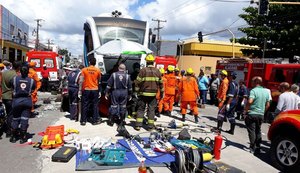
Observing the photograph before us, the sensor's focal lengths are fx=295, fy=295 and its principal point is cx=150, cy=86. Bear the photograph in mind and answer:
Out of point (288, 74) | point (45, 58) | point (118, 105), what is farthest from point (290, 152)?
point (45, 58)

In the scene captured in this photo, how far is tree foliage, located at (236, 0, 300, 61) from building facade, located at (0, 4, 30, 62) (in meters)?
22.6

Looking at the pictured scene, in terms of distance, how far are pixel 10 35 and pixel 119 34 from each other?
30.3m

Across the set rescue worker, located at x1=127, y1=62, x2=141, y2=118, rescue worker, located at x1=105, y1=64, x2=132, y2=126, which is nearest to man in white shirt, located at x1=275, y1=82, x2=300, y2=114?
rescue worker, located at x1=105, y1=64, x2=132, y2=126

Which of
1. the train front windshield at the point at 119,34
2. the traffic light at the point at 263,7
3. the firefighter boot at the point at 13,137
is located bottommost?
the firefighter boot at the point at 13,137

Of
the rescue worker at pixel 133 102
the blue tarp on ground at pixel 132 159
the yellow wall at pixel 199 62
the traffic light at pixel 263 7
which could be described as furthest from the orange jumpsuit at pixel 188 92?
the yellow wall at pixel 199 62

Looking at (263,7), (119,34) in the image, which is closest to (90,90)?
→ (119,34)

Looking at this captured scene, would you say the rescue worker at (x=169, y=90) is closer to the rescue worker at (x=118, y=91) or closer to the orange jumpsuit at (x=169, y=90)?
the orange jumpsuit at (x=169, y=90)

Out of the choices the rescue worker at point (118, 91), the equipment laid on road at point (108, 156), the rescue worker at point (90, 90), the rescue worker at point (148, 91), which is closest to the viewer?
the equipment laid on road at point (108, 156)

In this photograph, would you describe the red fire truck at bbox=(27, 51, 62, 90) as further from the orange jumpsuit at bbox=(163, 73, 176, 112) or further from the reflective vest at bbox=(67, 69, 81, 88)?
the orange jumpsuit at bbox=(163, 73, 176, 112)

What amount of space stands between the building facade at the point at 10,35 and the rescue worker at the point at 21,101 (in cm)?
2407

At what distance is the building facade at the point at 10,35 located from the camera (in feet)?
103

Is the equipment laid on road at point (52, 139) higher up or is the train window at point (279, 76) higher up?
the train window at point (279, 76)

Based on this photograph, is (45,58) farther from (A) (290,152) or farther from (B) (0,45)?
(A) (290,152)

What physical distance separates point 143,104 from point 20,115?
10.5ft
